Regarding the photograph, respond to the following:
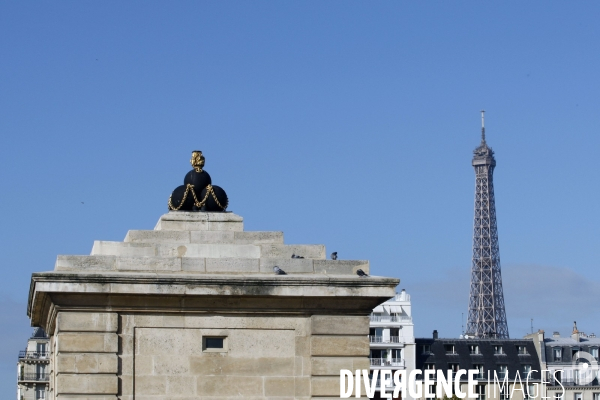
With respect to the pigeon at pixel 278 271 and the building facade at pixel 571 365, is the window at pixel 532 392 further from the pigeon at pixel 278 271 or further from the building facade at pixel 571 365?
the pigeon at pixel 278 271

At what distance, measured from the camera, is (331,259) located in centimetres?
2964

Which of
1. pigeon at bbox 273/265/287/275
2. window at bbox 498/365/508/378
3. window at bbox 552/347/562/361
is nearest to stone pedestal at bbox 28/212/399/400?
pigeon at bbox 273/265/287/275

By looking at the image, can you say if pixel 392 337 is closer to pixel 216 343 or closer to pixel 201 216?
pixel 201 216

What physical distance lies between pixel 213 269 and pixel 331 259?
2.31 meters

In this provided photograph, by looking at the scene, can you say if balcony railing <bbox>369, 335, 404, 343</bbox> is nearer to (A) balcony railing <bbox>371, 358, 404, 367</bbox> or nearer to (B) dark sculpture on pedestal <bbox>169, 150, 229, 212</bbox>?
(A) balcony railing <bbox>371, 358, 404, 367</bbox>

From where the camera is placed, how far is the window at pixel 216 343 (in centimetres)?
2886

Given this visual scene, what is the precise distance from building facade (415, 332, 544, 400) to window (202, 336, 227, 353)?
101m

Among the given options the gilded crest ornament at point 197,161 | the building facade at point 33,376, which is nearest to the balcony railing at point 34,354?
the building facade at point 33,376

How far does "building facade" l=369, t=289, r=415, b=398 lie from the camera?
128 m

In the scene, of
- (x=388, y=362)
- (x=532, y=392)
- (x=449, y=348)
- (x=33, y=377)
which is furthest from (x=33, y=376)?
(x=532, y=392)

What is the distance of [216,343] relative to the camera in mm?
28922

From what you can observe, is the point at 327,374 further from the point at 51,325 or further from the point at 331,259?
the point at 51,325

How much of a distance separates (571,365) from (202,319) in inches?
4382

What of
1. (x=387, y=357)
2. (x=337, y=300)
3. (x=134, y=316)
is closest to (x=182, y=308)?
(x=134, y=316)
